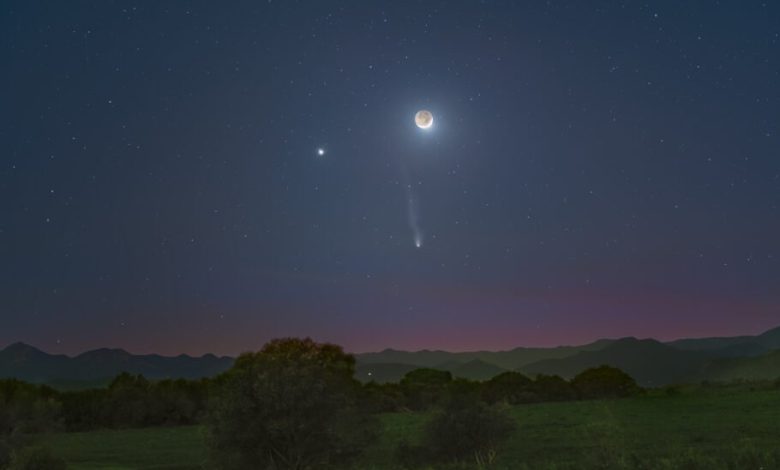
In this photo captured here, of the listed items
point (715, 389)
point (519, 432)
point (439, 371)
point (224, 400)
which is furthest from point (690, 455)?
point (439, 371)

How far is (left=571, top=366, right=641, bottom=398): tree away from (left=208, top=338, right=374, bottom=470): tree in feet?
293

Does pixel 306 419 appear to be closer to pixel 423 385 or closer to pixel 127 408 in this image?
pixel 127 408

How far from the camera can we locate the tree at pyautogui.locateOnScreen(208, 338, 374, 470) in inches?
1291

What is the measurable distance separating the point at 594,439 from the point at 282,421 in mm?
28727

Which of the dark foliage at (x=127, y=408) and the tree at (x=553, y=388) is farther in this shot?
the tree at (x=553, y=388)

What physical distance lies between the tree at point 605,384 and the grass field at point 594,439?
84.1 ft

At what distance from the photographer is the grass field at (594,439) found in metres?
37.3

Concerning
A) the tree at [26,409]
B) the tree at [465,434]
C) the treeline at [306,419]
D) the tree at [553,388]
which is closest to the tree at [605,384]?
the tree at [553,388]

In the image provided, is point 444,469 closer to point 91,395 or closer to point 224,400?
point 224,400

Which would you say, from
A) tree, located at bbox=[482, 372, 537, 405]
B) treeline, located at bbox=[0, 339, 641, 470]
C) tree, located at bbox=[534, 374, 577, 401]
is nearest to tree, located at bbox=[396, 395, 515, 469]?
treeline, located at bbox=[0, 339, 641, 470]

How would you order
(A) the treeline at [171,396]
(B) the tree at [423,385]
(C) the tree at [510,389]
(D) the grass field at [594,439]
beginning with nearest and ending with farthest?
(D) the grass field at [594,439] < (A) the treeline at [171,396] < (B) the tree at [423,385] < (C) the tree at [510,389]

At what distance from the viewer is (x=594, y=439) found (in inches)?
2099

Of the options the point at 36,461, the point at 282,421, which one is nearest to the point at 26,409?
the point at 36,461

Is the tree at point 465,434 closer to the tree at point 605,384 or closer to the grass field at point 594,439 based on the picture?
the grass field at point 594,439
